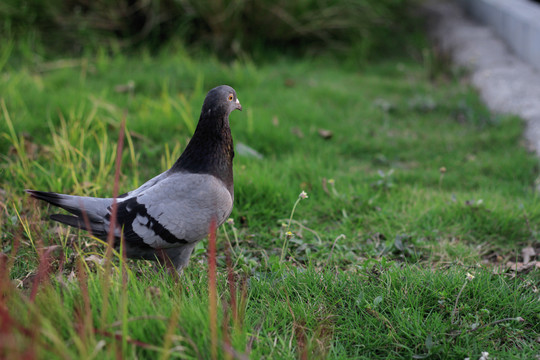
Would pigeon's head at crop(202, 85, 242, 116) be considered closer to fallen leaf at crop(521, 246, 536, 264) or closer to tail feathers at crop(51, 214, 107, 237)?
tail feathers at crop(51, 214, 107, 237)

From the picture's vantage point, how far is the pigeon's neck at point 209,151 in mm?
2398

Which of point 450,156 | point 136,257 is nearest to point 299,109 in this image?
point 450,156

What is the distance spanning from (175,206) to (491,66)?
15.7ft

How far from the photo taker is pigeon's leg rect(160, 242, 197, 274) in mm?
2359

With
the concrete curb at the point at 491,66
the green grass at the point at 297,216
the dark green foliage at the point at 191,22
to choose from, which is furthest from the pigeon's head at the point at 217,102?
the dark green foliage at the point at 191,22

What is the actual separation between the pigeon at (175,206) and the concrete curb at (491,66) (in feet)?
9.45

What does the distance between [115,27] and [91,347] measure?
5233 millimetres

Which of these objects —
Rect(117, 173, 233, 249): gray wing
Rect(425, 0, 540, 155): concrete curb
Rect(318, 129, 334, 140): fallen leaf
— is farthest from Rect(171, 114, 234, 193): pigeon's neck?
Rect(425, 0, 540, 155): concrete curb

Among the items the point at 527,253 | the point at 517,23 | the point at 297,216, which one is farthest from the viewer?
the point at 517,23

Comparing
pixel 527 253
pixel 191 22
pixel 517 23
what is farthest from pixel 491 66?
pixel 191 22

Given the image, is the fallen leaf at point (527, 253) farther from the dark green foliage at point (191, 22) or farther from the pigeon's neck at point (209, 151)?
the dark green foliage at point (191, 22)

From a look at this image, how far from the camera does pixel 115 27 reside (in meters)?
5.99

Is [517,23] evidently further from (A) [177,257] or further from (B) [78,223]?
(B) [78,223]

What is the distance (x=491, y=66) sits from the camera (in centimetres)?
568
